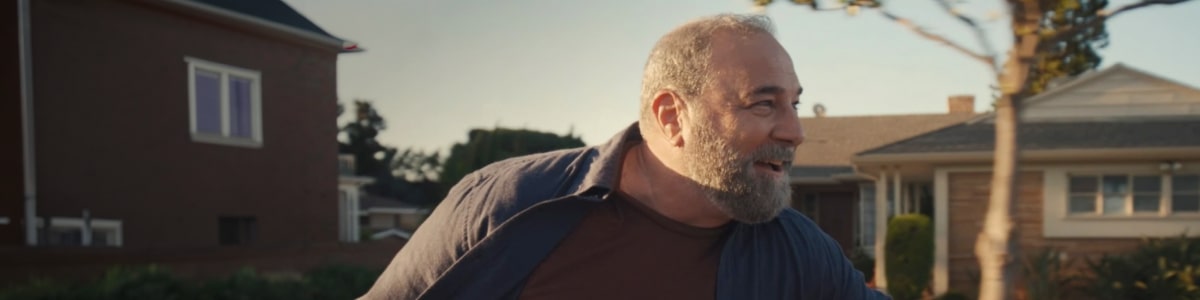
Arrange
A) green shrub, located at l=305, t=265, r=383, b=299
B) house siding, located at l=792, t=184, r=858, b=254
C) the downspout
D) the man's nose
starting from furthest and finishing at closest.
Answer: house siding, located at l=792, t=184, r=858, b=254 < the downspout < green shrub, located at l=305, t=265, r=383, b=299 < the man's nose

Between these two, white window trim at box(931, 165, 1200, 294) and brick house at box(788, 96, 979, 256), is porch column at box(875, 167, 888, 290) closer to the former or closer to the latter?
white window trim at box(931, 165, 1200, 294)

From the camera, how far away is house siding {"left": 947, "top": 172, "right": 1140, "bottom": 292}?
615 inches

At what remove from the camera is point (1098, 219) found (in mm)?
15492

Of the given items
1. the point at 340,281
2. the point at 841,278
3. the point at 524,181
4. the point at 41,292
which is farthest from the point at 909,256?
the point at 524,181

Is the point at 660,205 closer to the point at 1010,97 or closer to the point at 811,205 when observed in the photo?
the point at 1010,97

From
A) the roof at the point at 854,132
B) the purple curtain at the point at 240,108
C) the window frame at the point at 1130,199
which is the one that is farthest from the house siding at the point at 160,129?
the roof at the point at 854,132

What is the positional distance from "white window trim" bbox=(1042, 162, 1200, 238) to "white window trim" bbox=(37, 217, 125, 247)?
36.3ft

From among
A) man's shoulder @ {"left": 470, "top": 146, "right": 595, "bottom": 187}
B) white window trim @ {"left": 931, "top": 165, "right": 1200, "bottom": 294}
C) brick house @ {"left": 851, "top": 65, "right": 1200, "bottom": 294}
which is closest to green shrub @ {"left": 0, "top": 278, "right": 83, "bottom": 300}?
man's shoulder @ {"left": 470, "top": 146, "right": 595, "bottom": 187}

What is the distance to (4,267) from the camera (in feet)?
31.4

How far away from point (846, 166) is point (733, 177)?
917 inches

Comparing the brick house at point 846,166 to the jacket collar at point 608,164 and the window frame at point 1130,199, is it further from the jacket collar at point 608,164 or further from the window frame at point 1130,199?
the jacket collar at point 608,164

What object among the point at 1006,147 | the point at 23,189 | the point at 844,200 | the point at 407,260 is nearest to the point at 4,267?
the point at 23,189

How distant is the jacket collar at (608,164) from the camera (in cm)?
236

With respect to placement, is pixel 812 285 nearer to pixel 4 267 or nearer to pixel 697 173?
pixel 697 173
